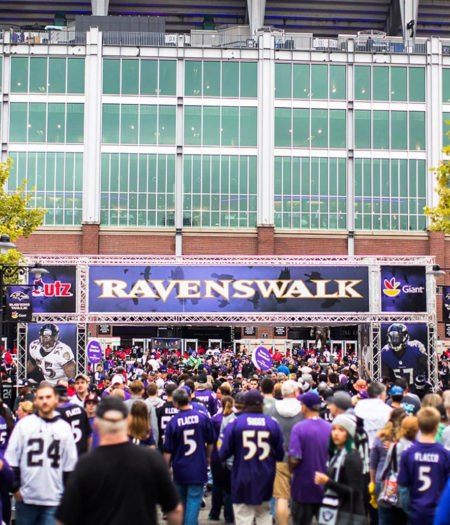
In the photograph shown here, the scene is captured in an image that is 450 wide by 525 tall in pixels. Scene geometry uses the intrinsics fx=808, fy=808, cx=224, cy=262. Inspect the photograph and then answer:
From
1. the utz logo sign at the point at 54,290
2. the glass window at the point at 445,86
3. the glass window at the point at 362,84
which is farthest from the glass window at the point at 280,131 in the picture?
the utz logo sign at the point at 54,290

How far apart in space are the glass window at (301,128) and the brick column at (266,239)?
18.7 ft

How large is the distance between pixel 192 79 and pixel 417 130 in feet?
48.3

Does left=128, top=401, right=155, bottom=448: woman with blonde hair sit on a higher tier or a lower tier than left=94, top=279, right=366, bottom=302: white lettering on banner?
lower

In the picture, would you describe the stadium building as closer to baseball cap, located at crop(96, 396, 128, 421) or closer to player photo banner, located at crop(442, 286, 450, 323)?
player photo banner, located at crop(442, 286, 450, 323)

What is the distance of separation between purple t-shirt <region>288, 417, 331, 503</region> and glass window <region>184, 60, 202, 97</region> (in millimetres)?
44091

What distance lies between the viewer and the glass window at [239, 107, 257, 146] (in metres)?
51.2

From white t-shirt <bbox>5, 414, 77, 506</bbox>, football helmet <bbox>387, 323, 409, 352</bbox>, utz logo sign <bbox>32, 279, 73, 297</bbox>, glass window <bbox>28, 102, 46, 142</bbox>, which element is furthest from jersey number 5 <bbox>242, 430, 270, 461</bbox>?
glass window <bbox>28, 102, 46, 142</bbox>

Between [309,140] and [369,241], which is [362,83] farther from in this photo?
[369,241]

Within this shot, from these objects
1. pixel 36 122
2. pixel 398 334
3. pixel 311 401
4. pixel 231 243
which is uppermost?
pixel 36 122

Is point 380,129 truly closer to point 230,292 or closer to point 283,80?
point 283,80

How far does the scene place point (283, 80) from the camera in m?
51.7

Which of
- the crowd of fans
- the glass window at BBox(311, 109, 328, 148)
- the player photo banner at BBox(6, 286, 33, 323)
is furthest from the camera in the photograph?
the glass window at BBox(311, 109, 328, 148)

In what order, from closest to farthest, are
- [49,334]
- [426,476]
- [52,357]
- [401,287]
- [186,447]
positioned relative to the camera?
[426,476], [186,447], [52,357], [49,334], [401,287]

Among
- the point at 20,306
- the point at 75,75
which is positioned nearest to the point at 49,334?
the point at 20,306
